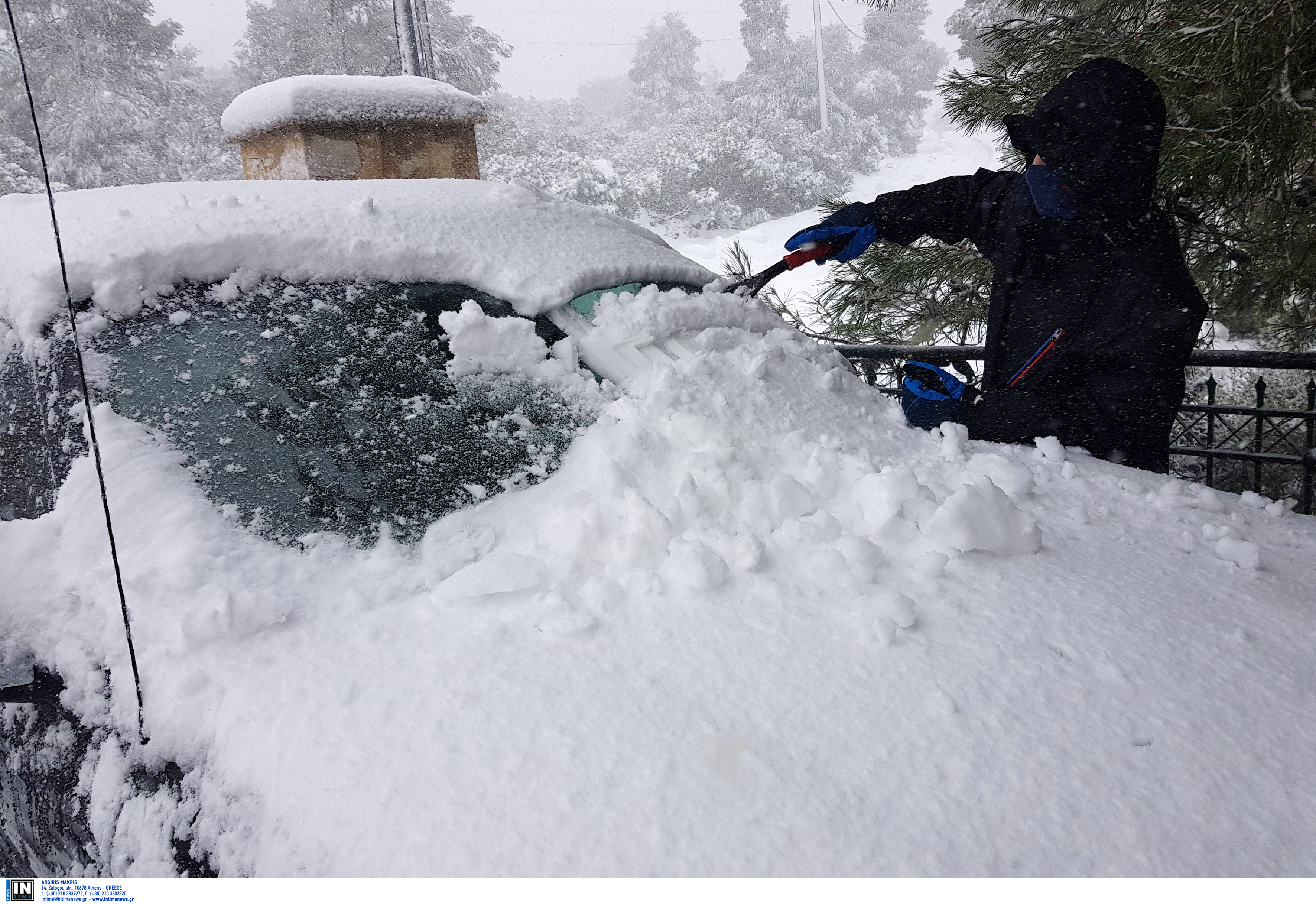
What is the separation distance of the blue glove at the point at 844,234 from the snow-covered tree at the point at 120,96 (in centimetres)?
263

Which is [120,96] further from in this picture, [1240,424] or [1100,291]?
[1240,424]

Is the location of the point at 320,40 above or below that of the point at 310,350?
above

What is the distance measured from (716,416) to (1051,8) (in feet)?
8.75

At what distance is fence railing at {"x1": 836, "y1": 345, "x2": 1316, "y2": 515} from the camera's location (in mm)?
3191

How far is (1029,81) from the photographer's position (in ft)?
9.55

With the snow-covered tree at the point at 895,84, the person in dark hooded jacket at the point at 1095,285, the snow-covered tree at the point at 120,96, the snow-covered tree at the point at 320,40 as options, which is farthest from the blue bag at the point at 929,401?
the snow-covered tree at the point at 895,84

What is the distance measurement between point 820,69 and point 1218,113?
7002 millimetres

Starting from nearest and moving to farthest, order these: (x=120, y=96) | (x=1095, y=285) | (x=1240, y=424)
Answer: (x=1095, y=285)
(x=1240, y=424)
(x=120, y=96)

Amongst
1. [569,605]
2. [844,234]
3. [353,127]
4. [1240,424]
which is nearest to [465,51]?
[353,127]

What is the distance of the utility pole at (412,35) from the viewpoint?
453cm

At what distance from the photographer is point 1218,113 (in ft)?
7.40

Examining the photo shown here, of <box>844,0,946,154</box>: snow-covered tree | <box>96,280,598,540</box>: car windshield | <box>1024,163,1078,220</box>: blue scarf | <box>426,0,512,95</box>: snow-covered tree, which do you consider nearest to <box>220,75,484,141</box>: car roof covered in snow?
<box>96,280,598,540</box>: car windshield

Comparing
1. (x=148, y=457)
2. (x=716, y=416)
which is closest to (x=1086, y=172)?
(x=716, y=416)

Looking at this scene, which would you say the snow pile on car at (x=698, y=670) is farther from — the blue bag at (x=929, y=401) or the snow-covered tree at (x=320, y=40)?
the snow-covered tree at (x=320, y=40)
